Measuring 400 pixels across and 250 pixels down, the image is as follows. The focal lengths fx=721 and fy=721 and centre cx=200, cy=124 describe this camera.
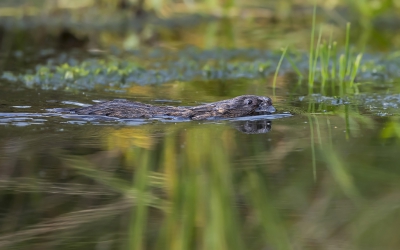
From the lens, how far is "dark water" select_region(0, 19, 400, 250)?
3652 millimetres

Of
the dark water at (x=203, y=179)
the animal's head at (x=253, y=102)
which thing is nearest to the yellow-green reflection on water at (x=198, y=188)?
the dark water at (x=203, y=179)

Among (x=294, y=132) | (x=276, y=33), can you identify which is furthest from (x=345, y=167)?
(x=276, y=33)

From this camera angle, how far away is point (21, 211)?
3.96 meters

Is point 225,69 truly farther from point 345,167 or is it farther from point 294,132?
point 345,167

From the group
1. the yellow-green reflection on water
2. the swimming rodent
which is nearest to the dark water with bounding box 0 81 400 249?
the yellow-green reflection on water

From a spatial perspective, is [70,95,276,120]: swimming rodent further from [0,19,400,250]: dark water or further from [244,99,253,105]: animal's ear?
[0,19,400,250]: dark water

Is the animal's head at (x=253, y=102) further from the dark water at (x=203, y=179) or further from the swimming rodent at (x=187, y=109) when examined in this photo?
the dark water at (x=203, y=179)

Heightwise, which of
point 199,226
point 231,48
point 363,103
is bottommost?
point 199,226

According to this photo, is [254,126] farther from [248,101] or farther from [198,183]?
[198,183]

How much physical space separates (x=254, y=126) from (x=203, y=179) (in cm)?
175

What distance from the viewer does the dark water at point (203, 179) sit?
3652mm

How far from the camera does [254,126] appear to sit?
6.27 meters

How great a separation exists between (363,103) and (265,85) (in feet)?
5.45

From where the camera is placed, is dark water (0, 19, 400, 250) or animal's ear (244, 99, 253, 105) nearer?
dark water (0, 19, 400, 250)
